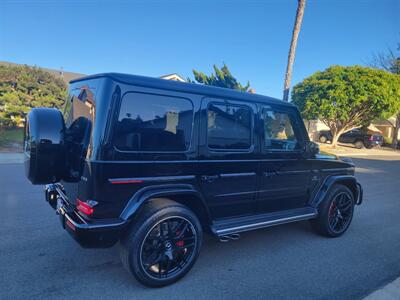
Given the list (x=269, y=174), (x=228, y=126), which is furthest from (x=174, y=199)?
(x=269, y=174)

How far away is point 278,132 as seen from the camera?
3818mm

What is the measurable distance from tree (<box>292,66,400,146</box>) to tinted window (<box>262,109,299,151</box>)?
57.4 ft

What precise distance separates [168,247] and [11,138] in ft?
51.8

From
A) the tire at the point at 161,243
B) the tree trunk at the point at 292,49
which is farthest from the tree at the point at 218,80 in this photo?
the tire at the point at 161,243

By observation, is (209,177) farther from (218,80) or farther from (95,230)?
(218,80)

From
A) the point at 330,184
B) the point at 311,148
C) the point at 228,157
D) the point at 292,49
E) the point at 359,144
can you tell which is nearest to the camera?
the point at 228,157

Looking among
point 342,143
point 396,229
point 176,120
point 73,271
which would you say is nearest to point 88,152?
point 176,120

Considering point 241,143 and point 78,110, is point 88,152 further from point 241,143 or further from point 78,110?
point 241,143

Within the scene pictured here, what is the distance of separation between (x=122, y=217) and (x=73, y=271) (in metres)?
1.06

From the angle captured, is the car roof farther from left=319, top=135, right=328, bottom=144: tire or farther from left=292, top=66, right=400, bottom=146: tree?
left=319, top=135, right=328, bottom=144: tire

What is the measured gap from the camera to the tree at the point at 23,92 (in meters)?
16.9

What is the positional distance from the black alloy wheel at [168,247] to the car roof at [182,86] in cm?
139

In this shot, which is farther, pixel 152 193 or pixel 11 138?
pixel 11 138

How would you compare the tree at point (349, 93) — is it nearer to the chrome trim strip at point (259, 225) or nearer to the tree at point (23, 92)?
the chrome trim strip at point (259, 225)
